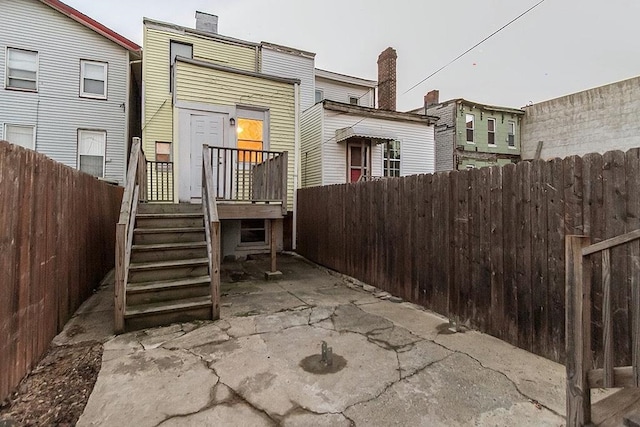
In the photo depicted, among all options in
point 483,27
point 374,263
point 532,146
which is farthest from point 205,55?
point 532,146

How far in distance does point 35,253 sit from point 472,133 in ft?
59.5

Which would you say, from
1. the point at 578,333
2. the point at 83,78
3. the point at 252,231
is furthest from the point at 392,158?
the point at 83,78

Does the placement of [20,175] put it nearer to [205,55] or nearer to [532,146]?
[205,55]

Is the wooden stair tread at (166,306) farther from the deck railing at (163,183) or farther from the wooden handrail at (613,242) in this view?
the deck railing at (163,183)

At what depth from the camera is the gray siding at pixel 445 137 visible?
1641cm

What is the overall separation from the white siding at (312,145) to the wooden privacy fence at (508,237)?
227 inches

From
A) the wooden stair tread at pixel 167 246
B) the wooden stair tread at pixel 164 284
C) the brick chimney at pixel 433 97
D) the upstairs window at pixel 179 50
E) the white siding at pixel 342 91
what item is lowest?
the wooden stair tread at pixel 164 284

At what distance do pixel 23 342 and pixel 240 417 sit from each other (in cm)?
194

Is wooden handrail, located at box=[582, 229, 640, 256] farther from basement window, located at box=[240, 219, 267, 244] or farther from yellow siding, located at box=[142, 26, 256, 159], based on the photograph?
yellow siding, located at box=[142, 26, 256, 159]

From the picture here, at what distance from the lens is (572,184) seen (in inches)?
110

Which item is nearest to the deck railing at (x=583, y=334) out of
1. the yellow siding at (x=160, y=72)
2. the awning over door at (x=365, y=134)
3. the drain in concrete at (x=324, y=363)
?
the drain in concrete at (x=324, y=363)

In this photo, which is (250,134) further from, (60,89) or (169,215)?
(60,89)

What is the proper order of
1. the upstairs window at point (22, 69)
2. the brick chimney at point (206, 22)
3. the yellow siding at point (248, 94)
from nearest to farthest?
the yellow siding at point (248, 94) < the upstairs window at point (22, 69) < the brick chimney at point (206, 22)

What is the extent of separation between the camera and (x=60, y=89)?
34.8ft
